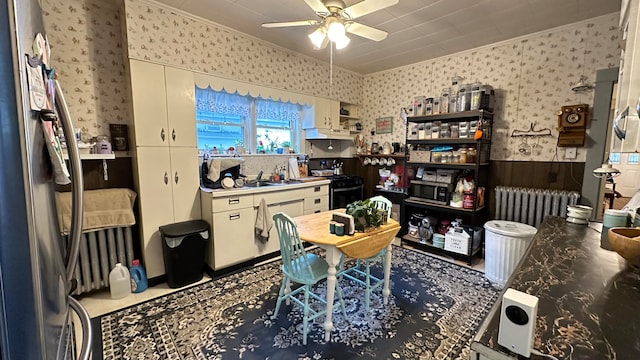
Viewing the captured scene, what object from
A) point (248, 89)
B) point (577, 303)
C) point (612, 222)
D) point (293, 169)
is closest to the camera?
point (577, 303)

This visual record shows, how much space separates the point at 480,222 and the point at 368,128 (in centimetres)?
242

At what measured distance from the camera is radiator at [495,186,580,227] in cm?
294

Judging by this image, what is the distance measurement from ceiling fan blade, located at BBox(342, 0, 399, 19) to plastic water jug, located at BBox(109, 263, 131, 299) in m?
3.04

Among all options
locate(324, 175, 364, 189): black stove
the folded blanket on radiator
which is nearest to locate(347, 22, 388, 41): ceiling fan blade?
locate(324, 175, 364, 189): black stove

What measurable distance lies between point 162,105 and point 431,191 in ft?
11.2

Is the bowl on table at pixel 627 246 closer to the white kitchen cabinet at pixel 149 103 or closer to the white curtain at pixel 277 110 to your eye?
the white kitchen cabinet at pixel 149 103

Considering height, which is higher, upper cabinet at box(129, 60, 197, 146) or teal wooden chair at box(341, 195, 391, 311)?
upper cabinet at box(129, 60, 197, 146)

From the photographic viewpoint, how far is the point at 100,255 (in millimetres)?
2566

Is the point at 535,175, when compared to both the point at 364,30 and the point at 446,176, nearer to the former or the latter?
the point at 446,176

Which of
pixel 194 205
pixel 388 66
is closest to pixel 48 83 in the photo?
pixel 194 205

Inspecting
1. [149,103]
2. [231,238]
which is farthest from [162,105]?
[231,238]

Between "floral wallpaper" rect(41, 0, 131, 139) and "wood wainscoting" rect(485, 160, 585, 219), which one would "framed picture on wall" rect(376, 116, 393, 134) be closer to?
"wood wainscoting" rect(485, 160, 585, 219)

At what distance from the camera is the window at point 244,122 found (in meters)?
3.42

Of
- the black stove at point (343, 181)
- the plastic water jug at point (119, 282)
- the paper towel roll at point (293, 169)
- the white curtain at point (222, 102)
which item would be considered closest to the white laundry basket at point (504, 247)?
the black stove at point (343, 181)
